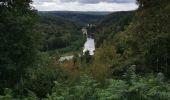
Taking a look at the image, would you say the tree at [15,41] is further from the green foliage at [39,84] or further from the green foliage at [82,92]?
the green foliage at [82,92]

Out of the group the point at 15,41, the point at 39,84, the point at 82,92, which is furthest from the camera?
the point at 15,41

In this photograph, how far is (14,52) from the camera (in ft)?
90.4

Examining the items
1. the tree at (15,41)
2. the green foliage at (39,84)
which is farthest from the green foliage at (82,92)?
the tree at (15,41)

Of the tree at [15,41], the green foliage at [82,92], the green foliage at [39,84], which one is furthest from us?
the tree at [15,41]

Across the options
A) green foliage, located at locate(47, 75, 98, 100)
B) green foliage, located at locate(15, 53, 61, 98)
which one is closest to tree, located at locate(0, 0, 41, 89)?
green foliage, located at locate(15, 53, 61, 98)

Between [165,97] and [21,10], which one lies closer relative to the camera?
[165,97]

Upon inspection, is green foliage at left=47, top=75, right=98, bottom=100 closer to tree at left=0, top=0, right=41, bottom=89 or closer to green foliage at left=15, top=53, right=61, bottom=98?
green foliage at left=15, top=53, right=61, bottom=98

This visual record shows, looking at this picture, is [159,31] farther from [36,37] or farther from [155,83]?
[155,83]

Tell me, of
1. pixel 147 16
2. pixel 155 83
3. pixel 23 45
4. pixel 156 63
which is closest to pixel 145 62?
pixel 156 63

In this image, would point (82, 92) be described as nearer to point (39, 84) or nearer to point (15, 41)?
point (39, 84)

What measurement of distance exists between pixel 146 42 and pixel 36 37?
8.48m

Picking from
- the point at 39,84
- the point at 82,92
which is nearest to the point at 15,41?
the point at 39,84

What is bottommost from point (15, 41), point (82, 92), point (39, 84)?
point (39, 84)

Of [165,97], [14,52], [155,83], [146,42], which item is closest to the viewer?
[165,97]
